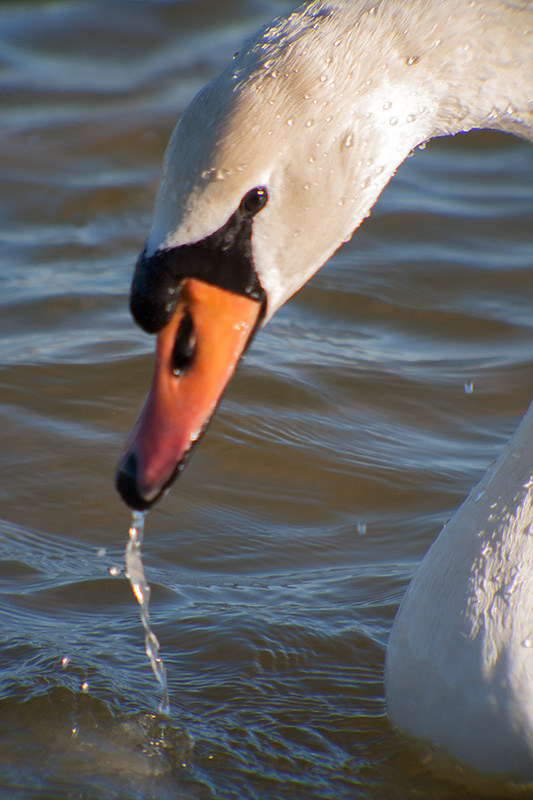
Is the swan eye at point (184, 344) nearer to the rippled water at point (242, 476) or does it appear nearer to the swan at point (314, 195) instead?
the swan at point (314, 195)

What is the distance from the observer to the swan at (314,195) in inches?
90.6

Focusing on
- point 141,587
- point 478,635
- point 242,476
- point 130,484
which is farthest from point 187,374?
point 242,476

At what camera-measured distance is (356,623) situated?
3510mm

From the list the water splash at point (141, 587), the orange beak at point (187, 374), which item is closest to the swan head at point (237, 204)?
the orange beak at point (187, 374)

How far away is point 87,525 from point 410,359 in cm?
180

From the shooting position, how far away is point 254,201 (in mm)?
2371

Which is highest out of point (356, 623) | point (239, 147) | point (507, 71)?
point (507, 71)

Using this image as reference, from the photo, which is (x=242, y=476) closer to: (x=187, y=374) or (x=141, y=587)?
(x=141, y=587)

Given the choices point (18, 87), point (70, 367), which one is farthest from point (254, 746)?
point (18, 87)

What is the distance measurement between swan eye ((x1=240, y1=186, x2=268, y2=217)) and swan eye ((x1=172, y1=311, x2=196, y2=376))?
0.76 ft

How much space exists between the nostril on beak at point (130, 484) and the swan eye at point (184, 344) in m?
0.20

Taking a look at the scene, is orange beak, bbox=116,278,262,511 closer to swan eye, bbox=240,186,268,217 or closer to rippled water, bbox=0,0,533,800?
swan eye, bbox=240,186,268,217

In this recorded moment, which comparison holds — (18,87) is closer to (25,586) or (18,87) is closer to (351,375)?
(351,375)

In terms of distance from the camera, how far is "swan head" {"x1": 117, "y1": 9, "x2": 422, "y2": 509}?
2.28 meters
